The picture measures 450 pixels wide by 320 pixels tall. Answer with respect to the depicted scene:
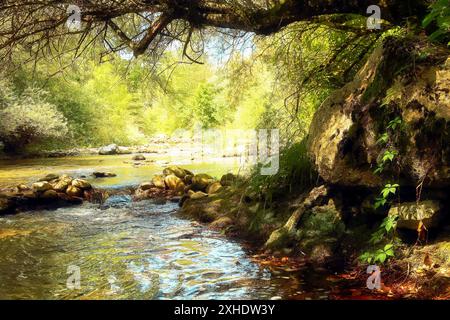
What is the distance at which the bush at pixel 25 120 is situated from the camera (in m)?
23.6

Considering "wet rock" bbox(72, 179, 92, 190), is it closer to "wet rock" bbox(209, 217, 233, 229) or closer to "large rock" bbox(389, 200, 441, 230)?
"wet rock" bbox(209, 217, 233, 229)

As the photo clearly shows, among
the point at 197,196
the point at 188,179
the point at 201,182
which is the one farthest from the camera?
the point at 188,179

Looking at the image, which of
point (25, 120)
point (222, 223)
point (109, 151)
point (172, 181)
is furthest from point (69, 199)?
point (109, 151)

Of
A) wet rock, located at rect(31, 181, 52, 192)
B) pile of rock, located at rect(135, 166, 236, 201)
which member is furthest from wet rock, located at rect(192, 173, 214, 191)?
wet rock, located at rect(31, 181, 52, 192)

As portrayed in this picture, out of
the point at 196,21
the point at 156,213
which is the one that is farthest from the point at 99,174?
the point at 196,21

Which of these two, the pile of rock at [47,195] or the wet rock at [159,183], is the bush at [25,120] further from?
the wet rock at [159,183]

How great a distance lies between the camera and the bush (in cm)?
2361

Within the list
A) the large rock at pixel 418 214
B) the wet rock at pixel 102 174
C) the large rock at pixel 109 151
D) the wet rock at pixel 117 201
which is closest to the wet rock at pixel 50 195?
the wet rock at pixel 117 201

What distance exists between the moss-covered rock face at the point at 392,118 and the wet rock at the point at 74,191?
796 cm

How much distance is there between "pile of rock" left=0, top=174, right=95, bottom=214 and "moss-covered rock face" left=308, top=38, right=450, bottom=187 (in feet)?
24.9

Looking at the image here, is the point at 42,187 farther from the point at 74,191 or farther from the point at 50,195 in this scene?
the point at 74,191

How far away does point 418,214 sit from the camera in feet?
14.7

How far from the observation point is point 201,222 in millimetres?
8609

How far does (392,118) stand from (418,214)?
108 centimetres
